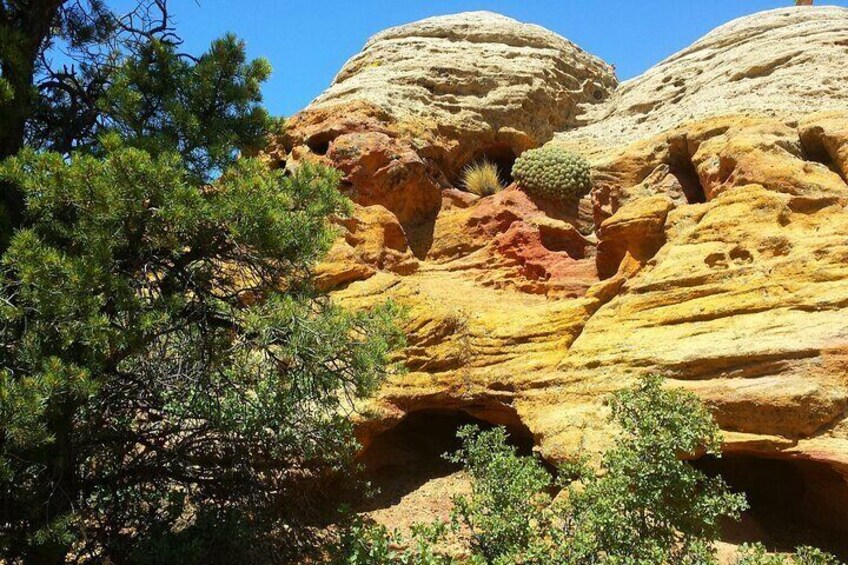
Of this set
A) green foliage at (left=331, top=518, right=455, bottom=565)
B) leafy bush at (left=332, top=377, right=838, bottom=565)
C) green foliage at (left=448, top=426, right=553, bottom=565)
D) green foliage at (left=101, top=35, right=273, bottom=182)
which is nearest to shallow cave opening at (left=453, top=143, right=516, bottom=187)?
green foliage at (left=101, top=35, right=273, bottom=182)

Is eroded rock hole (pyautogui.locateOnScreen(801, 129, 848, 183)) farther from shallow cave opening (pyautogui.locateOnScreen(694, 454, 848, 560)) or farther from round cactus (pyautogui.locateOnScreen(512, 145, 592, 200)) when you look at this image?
shallow cave opening (pyautogui.locateOnScreen(694, 454, 848, 560))

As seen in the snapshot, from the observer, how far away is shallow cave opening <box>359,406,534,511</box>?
27.7ft

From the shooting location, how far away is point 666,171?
10.3m

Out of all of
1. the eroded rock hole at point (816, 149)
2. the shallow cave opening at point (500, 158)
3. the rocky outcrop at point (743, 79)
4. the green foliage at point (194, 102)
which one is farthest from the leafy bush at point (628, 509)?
the shallow cave opening at point (500, 158)

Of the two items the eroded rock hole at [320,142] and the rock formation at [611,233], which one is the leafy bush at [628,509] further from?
the eroded rock hole at [320,142]

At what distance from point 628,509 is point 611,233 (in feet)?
14.0

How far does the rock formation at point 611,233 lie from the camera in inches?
268

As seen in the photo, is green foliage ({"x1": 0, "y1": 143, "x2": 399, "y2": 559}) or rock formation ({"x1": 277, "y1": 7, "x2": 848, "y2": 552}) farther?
rock formation ({"x1": 277, "y1": 7, "x2": 848, "y2": 552})

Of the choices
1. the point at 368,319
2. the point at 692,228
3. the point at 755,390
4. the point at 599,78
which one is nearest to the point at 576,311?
the point at 692,228

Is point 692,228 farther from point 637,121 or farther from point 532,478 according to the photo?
point 637,121

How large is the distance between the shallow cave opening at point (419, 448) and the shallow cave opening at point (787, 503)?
6.98 ft

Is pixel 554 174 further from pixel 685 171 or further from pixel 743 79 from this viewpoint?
pixel 743 79

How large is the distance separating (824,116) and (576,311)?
13.4ft

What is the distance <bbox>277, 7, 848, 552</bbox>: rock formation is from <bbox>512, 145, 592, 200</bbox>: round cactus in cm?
27
